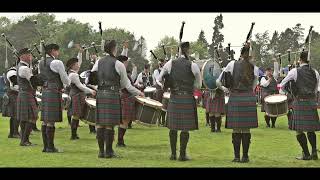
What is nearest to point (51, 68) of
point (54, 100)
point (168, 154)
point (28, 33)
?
point (54, 100)

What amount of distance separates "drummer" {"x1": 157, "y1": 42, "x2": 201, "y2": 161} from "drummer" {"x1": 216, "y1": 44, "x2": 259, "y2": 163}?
1.90 ft

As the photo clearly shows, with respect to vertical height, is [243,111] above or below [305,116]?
above

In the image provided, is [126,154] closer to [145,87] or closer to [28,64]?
[28,64]

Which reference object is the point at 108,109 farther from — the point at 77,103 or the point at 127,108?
the point at 77,103

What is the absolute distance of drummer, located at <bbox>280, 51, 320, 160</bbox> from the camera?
8.83 m

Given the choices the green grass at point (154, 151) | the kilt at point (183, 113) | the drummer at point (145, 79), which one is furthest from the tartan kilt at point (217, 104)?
the kilt at point (183, 113)

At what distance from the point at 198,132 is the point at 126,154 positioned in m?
4.29

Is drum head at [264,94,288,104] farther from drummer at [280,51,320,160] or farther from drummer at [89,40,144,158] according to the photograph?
drummer at [89,40,144,158]

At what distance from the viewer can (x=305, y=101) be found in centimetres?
891

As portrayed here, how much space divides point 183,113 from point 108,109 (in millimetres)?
1227

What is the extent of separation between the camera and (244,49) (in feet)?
28.0

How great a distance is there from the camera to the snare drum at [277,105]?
539 inches

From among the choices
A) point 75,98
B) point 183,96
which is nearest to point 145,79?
point 75,98

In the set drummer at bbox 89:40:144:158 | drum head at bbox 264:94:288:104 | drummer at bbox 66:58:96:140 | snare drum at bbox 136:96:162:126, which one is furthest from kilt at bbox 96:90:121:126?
drum head at bbox 264:94:288:104
